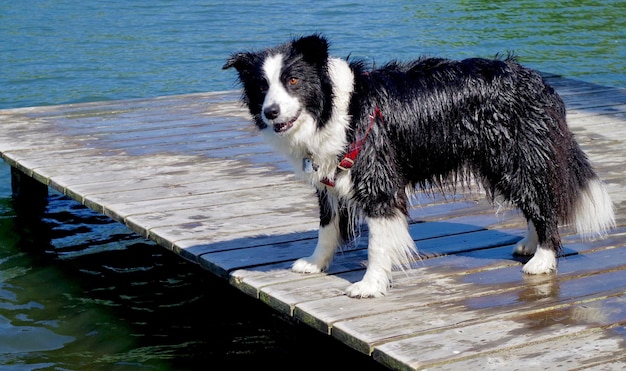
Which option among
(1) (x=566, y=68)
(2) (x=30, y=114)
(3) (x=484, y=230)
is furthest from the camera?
(1) (x=566, y=68)

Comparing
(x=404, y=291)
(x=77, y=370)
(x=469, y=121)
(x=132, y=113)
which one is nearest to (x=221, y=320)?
(x=77, y=370)

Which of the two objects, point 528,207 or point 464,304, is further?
point 528,207

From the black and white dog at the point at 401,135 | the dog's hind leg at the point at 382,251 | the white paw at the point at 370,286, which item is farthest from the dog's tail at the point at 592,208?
the white paw at the point at 370,286

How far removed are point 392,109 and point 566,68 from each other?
418 inches

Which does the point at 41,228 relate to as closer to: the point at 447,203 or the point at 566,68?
the point at 447,203

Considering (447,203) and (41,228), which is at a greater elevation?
(447,203)

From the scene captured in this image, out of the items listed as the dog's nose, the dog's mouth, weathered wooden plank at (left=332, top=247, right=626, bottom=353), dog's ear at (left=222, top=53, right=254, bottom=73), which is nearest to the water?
weathered wooden plank at (left=332, top=247, right=626, bottom=353)

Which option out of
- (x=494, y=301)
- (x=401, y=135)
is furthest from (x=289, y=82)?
(x=494, y=301)

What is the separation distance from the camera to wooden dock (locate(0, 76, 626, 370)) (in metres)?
4.04

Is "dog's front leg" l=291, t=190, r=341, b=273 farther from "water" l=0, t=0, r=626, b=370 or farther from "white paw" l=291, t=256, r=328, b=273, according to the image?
"water" l=0, t=0, r=626, b=370

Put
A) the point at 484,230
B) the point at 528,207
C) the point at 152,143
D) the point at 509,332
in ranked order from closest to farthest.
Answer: the point at 509,332 < the point at 528,207 < the point at 484,230 < the point at 152,143

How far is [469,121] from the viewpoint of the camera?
15.3ft

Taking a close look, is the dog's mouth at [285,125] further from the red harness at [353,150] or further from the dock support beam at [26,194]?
the dock support beam at [26,194]

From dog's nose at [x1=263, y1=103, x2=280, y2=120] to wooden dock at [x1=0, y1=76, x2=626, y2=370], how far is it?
878 millimetres
